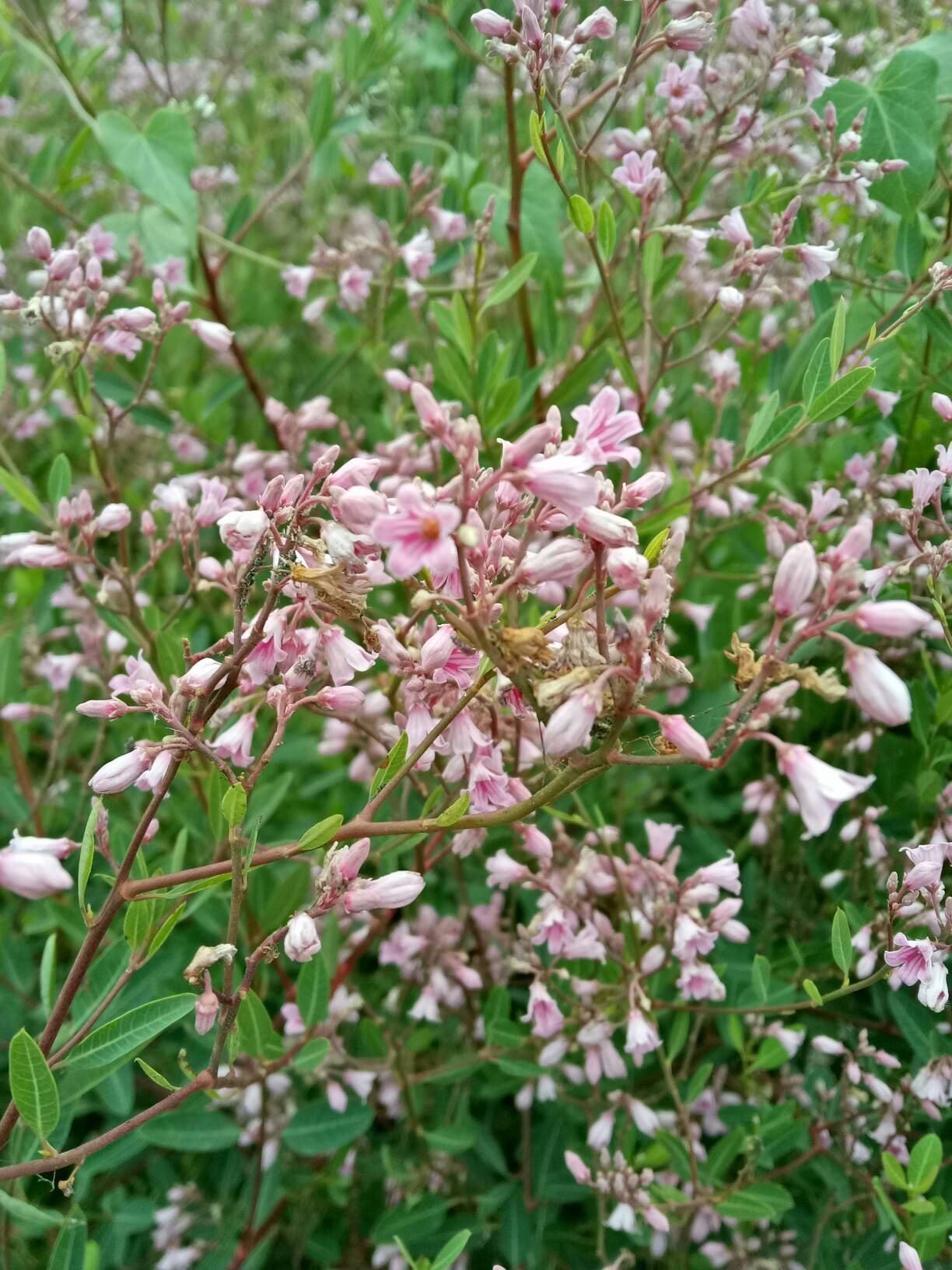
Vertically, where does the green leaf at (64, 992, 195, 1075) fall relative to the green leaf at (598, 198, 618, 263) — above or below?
below

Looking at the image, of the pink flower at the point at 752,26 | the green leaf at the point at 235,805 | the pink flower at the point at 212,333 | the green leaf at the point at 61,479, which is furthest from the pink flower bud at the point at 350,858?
the pink flower at the point at 752,26

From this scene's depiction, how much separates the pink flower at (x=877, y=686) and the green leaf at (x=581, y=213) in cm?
93

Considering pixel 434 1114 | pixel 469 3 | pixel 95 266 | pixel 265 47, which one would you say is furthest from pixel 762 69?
pixel 265 47

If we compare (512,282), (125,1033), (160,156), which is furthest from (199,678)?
(160,156)

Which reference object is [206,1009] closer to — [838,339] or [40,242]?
[838,339]

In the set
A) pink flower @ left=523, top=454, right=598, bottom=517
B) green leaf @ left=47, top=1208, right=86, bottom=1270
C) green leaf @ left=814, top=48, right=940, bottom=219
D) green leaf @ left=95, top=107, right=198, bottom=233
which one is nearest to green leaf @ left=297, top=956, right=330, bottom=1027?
green leaf @ left=47, top=1208, right=86, bottom=1270

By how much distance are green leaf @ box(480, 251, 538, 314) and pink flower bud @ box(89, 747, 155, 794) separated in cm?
102

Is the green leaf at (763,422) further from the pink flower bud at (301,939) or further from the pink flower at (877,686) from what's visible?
the pink flower bud at (301,939)

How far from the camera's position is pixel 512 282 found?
1762 millimetres

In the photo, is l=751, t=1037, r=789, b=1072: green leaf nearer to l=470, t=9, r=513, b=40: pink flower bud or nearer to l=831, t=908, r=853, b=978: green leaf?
l=831, t=908, r=853, b=978: green leaf

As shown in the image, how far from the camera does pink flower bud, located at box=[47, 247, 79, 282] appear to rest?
69.2 inches

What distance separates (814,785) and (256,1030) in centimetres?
104

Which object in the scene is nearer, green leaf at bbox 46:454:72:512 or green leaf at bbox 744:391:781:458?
green leaf at bbox 744:391:781:458

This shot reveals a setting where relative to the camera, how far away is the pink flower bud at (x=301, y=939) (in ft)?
3.51
